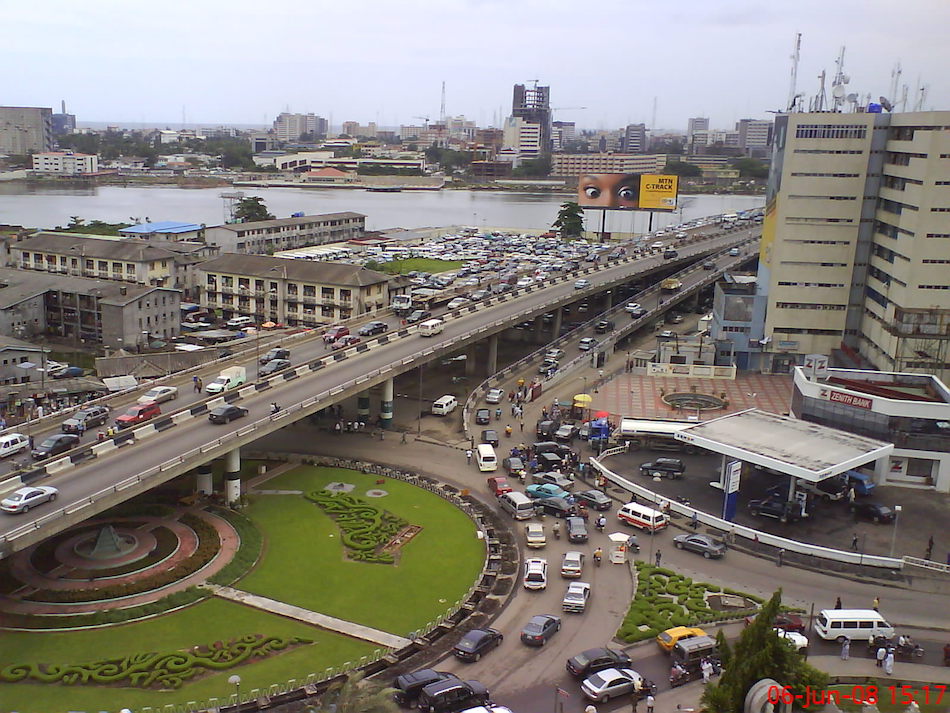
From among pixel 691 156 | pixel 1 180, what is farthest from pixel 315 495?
pixel 691 156

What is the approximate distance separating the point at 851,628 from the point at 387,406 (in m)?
14.3

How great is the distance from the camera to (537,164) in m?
140

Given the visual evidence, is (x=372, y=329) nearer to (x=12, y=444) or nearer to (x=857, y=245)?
(x=12, y=444)

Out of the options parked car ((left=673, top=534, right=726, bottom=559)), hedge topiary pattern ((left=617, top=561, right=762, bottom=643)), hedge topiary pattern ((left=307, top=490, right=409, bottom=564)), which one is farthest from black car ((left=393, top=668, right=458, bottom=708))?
parked car ((left=673, top=534, right=726, bottom=559))

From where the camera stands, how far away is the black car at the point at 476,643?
42.9 ft

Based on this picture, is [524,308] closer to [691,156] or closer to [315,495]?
[315,495]

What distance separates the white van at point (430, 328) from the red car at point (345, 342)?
2114 millimetres

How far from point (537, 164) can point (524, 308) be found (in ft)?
357

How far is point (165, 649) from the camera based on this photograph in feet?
44.4

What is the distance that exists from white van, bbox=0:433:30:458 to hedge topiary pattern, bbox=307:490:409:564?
5946 mm

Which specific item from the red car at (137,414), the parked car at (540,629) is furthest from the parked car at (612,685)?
the red car at (137,414)

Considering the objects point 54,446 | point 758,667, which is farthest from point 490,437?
point 758,667

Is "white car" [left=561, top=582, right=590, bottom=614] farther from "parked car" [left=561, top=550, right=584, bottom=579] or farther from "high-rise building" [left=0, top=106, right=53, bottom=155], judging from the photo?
"high-rise building" [left=0, top=106, right=53, bottom=155]

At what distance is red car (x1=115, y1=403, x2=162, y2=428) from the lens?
1959 cm
